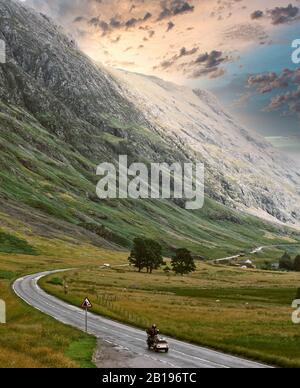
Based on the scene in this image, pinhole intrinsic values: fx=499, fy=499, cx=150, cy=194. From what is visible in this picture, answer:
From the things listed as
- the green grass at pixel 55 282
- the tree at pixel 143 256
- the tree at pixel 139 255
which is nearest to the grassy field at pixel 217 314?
the green grass at pixel 55 282

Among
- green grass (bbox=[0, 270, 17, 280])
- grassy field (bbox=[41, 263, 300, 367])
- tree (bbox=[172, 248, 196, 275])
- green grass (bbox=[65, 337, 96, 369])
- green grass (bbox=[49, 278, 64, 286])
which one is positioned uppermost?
tree (bbox=[172, 248, 196, 275])

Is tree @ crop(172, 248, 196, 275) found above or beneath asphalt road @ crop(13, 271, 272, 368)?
above

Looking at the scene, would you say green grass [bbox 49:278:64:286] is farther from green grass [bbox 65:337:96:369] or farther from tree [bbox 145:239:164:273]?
tree [bbox 145:239:164:273]

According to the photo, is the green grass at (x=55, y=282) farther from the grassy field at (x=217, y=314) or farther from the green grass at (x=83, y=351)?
the green grass at (x=83, y=351)

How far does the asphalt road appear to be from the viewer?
3809cm

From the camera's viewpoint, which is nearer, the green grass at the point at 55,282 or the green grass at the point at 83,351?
the green grass at the point at 83,351

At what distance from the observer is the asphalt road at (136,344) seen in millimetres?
38094

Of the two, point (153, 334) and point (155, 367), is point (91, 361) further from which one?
point (153, 334)

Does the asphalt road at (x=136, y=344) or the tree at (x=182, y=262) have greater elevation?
the tree at (x=182, y=262)

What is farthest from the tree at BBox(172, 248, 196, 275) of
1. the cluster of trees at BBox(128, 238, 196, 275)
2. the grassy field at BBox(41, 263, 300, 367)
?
the grassy field at BBox(41, 263, 300, 367)

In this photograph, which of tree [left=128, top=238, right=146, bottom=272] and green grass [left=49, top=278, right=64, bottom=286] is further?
tree [left=128, top=238, right=146, bottom=272]

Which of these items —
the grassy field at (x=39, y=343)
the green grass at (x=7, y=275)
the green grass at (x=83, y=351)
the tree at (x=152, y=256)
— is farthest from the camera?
the tree at (x=152, y=256)

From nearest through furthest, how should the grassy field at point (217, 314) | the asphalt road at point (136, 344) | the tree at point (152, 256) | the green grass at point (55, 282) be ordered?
the asphalt road at point (136, 344) → the grassy field at point (217, 314) → the green grass at point (55, 282) → the tree at point (152, 256)
